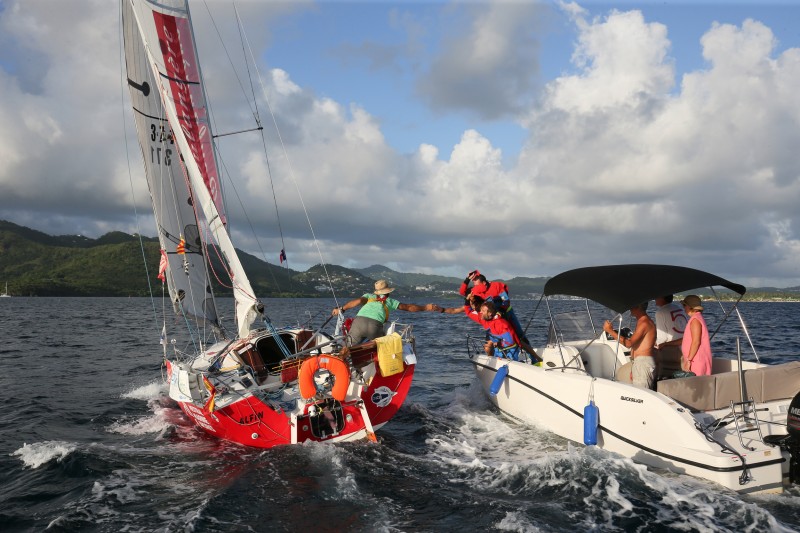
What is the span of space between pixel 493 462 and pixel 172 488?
4421 mm

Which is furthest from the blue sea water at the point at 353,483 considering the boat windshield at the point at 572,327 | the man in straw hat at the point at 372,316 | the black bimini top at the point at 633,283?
the black bimini top at the point at 633,283

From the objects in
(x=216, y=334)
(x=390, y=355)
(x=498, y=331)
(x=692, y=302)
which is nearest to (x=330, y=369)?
(x=390, y=355)

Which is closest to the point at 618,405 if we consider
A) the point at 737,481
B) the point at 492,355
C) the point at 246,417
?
the point at 737,481

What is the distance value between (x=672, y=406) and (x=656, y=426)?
34cm

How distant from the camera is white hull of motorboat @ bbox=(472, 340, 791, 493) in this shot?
6.19m

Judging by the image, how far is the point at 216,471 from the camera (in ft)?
24.9

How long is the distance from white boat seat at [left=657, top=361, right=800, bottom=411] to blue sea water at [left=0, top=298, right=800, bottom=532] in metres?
1.30

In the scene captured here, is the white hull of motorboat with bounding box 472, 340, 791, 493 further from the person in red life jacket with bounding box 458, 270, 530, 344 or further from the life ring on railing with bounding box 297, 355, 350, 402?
the life ring on railing with bounding box 297, 355, 350, 402

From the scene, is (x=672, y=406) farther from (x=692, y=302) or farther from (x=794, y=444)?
(x=692, y=302)

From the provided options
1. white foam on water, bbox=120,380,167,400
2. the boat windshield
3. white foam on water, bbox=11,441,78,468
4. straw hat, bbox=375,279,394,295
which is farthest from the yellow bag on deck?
white foam on water, bbox=120,380,167,400

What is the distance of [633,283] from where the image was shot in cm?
824

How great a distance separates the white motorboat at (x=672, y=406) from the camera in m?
6.29

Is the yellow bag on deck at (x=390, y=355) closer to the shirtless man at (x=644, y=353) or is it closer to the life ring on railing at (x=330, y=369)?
the life ring on railing at (x=330, y=369)

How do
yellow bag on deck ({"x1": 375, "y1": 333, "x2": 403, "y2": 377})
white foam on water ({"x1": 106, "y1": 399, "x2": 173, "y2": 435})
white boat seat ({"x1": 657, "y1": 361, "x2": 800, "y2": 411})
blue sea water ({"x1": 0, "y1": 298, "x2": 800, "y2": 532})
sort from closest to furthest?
blue sea water ({"x1": 0, "y1": 298, "x2": 800, "y2": 532}) → white boat seat ({"x1": 657, "y1": 361, "x2": 800, "y2": 411}) → yellow bag on deck ({"x1": 375, "y1": 333, "x2": 403, "y2": 377}) → white foam on water ({"x1": 106, "y1": 399, "x2": 173, "y2": 435})
